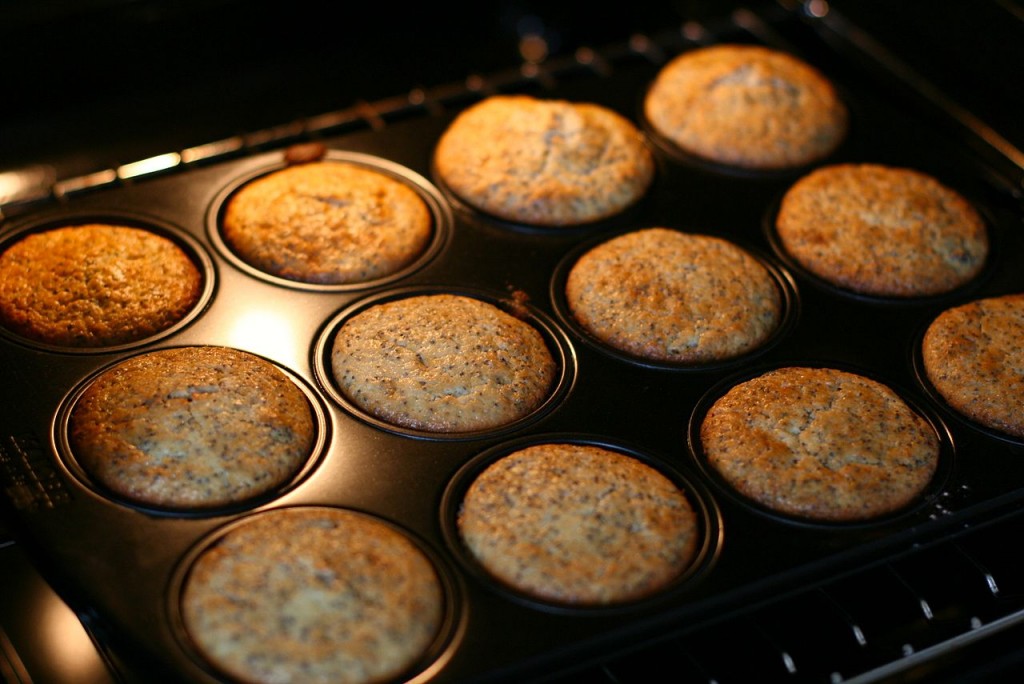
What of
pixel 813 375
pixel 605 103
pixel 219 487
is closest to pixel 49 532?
pixel 219 487

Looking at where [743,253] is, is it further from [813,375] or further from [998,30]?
[998,30]

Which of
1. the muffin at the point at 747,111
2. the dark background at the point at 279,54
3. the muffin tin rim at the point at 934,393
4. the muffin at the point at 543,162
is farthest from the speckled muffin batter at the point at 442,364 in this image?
the dark background at the point at 279,54

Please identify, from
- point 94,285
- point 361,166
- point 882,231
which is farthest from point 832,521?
point 94,285

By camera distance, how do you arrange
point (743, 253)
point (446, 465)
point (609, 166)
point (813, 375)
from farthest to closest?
point (609, 166), point (743, 253), point (813, 375), point (446, 465)

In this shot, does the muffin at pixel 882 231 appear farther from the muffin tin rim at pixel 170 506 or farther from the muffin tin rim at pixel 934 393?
the muffin tin rim at pixel 170 506

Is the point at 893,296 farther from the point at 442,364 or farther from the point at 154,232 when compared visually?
the point at 154,232

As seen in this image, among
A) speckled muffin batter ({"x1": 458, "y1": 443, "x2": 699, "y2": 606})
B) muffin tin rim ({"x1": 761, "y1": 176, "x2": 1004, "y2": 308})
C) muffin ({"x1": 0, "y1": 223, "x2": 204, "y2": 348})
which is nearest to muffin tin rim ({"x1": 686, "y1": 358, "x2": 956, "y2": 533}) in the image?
speckled muffin batter ({"x1": 458, "y1": 443, "x2": 699, "y2": 606})
